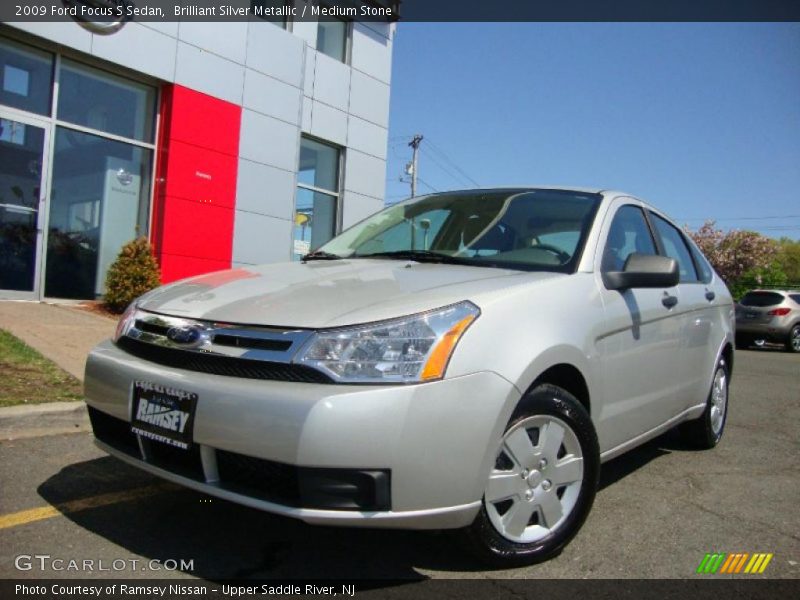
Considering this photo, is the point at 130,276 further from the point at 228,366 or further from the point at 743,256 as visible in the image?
the point at 743,256

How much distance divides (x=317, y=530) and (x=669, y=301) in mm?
2163

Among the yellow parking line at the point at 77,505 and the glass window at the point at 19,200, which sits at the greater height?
the glass window at the point at 19,200

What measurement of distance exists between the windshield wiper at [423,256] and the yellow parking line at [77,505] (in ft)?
4.96

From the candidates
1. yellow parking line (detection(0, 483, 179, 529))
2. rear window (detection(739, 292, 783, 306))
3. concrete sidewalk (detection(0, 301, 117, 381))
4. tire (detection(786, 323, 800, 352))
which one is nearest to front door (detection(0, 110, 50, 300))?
concrete sidewalk (detection(0, 301, 117, 381))

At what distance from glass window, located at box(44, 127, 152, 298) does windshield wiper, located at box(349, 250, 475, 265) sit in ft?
24.6

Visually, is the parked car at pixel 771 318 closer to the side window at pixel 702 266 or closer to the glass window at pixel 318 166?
the glass window at pixel 318 166

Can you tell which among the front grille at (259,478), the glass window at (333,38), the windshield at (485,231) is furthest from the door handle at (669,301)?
the glass window at (333,38)

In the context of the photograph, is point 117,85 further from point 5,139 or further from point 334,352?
point 334,352

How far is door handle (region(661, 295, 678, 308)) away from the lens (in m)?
3.53

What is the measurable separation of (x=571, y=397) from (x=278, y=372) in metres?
1.16

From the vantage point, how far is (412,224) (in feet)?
12.5

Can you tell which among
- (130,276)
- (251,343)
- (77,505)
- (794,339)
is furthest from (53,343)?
(794,339)

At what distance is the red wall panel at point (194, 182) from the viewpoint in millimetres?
10375

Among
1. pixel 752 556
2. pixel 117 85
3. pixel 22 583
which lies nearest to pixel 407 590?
pixel 22 583
